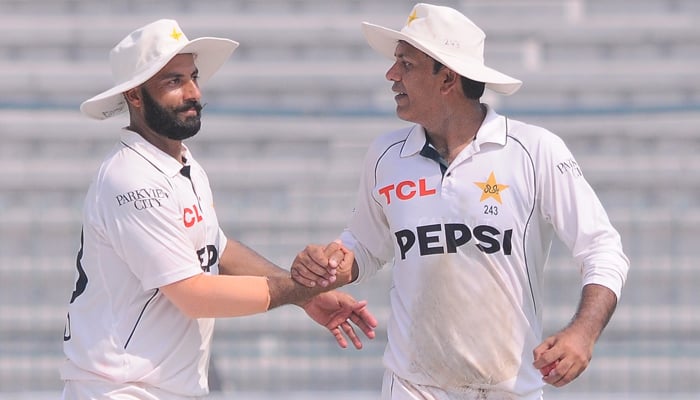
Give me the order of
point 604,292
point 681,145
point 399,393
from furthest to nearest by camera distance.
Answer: point 681,145, point 399,393, point 604,292

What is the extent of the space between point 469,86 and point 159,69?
0.86 meters

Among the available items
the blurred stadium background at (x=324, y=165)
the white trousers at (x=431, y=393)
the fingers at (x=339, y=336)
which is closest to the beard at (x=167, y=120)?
the fingers at (x=339, y=336)

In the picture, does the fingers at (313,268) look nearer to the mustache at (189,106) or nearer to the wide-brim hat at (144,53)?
the mustache at (189,106)

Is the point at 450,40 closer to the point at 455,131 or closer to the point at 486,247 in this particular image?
the point at 455,131

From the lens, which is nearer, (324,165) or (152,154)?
(152,154)

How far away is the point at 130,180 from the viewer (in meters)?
3.80

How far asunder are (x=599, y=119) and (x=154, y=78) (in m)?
3.02

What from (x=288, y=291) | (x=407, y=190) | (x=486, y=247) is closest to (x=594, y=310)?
(x=486, y=247)

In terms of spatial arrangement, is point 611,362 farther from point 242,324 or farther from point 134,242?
point 134,242

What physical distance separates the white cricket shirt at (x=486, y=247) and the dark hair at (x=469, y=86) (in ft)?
0.39

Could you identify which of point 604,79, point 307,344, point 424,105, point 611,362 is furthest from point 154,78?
point 604,79

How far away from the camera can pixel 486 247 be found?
3781 mm

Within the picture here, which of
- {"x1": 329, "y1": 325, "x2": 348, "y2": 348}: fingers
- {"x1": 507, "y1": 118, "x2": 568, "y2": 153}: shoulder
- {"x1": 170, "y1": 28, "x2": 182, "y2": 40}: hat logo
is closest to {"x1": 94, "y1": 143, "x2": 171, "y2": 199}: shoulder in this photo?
{"x1": 170, "y1": 28, "x2": 182, "y2": 40}: hat logo

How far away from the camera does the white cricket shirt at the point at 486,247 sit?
12.4 ft
